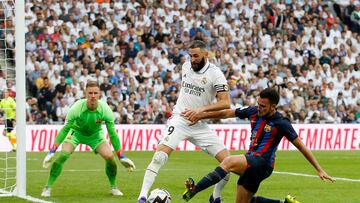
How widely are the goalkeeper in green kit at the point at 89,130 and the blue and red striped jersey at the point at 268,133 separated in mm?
3806

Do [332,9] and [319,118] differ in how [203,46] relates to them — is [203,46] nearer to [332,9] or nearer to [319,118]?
[319,118]

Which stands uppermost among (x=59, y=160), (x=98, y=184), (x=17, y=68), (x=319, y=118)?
(x=17, y=68)

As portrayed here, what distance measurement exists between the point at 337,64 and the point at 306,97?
3.14 m

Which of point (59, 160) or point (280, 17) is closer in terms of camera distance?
point (59, 160)

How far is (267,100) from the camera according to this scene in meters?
10.4

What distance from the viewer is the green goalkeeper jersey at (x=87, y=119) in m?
14.2

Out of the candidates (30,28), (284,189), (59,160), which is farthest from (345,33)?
(59,160)

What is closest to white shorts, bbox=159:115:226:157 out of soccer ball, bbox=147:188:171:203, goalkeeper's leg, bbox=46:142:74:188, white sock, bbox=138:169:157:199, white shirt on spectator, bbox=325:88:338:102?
white sock, bbox=138:169:157:199

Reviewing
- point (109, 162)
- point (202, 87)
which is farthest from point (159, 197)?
point (109, 162)

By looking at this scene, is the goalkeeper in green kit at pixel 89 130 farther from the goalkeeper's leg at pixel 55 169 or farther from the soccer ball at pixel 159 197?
the soccer ball at pixel 159 197

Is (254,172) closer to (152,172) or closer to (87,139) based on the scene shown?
(152,172)

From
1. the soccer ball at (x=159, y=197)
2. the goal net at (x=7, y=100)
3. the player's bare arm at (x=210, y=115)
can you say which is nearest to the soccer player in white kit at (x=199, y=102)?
the player's bare arm at (x=210, y=115)

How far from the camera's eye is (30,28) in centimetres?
3073

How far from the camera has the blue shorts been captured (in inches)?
412
